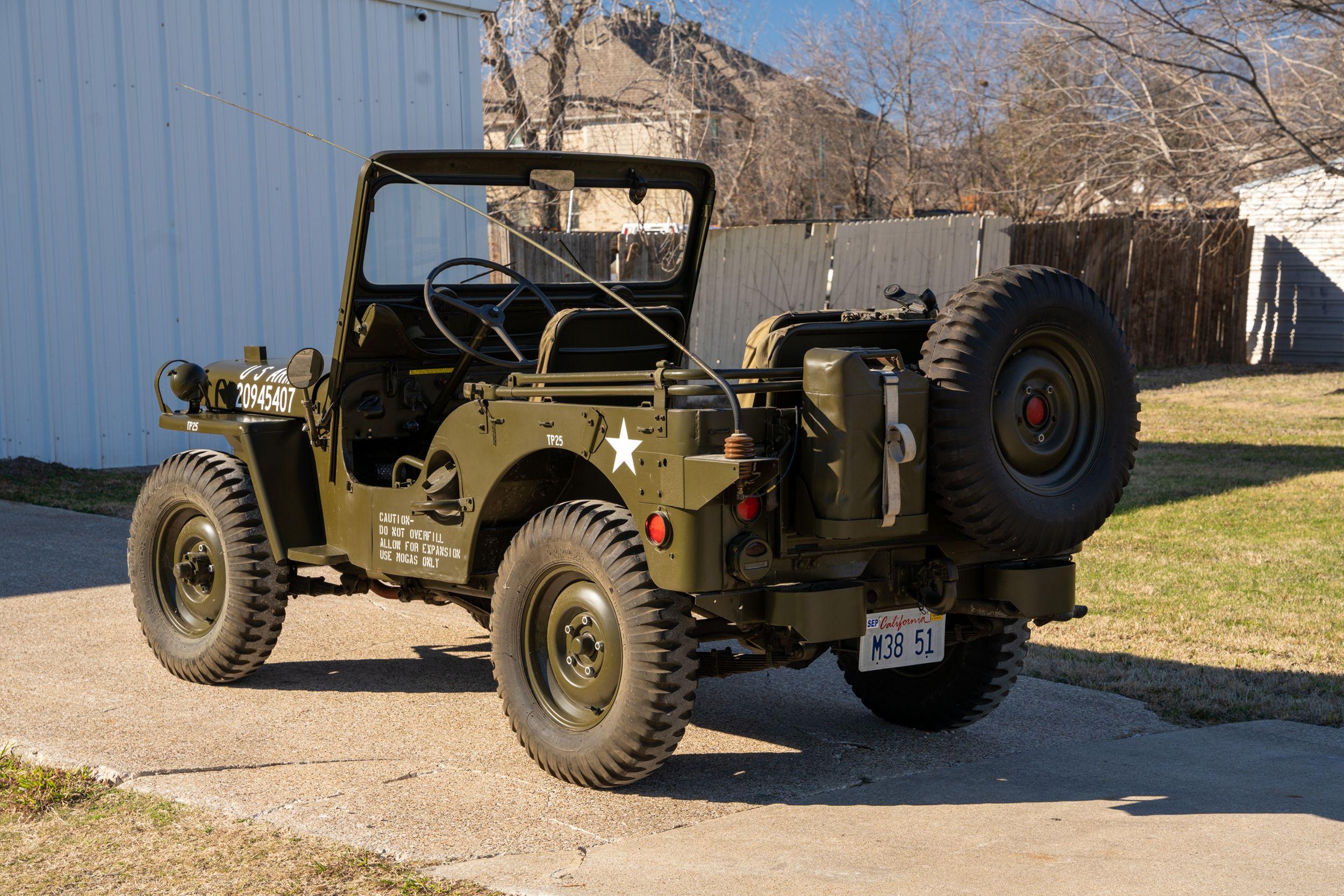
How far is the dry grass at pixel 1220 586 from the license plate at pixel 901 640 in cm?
153

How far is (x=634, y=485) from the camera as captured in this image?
4359mm

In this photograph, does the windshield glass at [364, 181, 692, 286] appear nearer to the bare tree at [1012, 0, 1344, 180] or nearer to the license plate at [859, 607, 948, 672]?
the license plate at [859, 607, 948, 672]

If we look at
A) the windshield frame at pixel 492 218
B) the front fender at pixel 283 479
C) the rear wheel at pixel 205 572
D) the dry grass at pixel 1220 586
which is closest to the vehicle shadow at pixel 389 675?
the rear wheel at pixel 205 572

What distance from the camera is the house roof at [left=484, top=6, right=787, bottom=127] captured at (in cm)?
2536

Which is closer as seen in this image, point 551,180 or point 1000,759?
point 1000,759

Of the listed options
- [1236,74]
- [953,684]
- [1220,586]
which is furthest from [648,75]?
[953,684]

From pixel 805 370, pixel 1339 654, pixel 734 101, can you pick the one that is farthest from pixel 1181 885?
pixel 734 101

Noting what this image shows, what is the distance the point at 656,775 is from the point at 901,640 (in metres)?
0.94

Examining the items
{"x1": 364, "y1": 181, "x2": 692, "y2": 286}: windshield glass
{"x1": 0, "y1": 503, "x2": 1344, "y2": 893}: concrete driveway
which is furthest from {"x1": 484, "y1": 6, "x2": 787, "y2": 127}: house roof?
{"x1": 0, "y1": 503, "x2": 1344, "y2": 893}: concrete driveway

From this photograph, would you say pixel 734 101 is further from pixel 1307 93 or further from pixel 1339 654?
pixel 1339 654

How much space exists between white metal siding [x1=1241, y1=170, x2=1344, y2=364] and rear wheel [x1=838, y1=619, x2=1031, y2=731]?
1841cm

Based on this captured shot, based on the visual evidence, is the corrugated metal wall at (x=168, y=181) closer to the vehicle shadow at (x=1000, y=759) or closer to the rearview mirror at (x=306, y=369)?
the rearview mirror at (x=306, y=369)

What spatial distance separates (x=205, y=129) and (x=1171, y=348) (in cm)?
1443

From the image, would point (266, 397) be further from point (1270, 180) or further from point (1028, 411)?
point (1270, 180)
